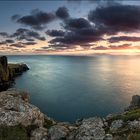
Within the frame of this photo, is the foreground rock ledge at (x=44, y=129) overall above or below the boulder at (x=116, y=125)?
above

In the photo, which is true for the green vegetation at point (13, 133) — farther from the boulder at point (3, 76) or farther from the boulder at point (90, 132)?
the boulder at point (3, 76)

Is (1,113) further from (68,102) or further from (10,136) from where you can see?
(68,102)

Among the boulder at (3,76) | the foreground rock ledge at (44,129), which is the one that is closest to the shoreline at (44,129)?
the foreground rock ledge at (44,129)

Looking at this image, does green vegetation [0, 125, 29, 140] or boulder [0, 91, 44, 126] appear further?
boulder [0, 91, 44, 126]

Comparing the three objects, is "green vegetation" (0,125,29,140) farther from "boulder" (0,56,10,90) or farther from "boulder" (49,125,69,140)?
"boulder" (0,56,10,90)

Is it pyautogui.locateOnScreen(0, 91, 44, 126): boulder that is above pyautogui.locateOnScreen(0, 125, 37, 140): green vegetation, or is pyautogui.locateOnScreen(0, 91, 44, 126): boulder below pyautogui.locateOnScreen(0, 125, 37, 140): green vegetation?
above

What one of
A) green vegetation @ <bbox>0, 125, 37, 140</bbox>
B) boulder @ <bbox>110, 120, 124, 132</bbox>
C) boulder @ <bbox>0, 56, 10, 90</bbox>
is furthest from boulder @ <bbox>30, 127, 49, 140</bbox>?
boulder @ <bbox>0, 56, 10, 90</bbox>

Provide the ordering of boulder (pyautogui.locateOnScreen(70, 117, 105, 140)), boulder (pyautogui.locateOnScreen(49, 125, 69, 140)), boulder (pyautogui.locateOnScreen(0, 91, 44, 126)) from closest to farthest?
boulder (pyautogui.locateOnScreen(70, 117, 105, 140)) → boulder (pyautogui.locateOnScreen(49, 125, 69, 140)) → boulder (pyautogui.locateOnScreen(0, 91, 44, 126))

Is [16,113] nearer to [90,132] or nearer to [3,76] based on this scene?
[90,132]

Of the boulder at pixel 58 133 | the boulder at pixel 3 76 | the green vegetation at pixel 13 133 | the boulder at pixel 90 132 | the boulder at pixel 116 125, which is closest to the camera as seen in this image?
the boulder at pixel 90 132

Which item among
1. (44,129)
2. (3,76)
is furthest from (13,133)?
(3,76)

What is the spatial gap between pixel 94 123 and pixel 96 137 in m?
3.28

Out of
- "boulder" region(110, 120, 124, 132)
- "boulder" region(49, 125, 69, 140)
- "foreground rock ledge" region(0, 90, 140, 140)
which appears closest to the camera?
"foreground rock ledge" region(0, 90, 140, 140)

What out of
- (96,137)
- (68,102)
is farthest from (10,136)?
(68,102)
